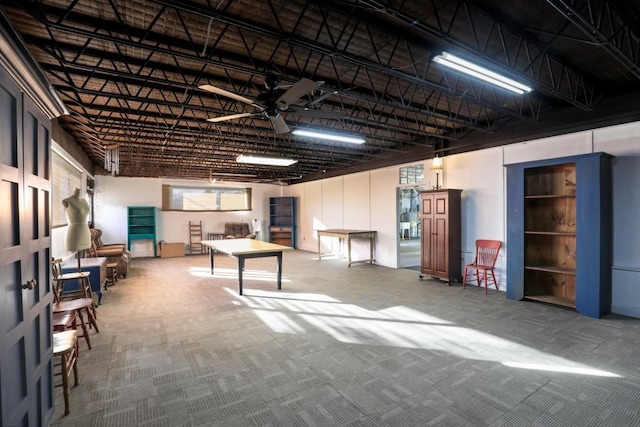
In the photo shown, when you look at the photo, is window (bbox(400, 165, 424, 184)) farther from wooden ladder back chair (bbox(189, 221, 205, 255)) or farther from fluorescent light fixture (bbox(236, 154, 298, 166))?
wooden ladder back chair (bbox(189, 221, 205, 255))

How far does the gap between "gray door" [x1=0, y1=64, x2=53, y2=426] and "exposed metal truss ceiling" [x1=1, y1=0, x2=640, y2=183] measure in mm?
1327

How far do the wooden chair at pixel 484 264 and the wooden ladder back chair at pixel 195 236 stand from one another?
9437 millimetres

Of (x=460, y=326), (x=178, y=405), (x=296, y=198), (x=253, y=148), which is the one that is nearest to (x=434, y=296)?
(x=460, y=326)

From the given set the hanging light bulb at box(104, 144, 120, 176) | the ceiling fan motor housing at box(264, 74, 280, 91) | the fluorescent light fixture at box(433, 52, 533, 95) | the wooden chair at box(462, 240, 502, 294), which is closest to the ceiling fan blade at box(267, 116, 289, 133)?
the ceiling fan motor housing at box(264, 74, 280, 91)

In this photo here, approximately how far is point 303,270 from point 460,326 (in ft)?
15.3

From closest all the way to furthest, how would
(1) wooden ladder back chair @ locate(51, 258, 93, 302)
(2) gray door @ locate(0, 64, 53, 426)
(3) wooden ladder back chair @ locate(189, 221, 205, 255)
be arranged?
(2) gray door @ locate(0, 64, 53, 426) → (1) wooden ladder back chair @ locate(51, 258, 93, 302) → (3) wooden ladder back chair @ locate(189, 221, 205, 255)

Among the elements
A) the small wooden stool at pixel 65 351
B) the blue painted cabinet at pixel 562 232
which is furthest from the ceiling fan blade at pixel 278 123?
the blue painted cabinet at pixel 562 232

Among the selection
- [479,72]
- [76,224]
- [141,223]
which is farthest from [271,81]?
[141,223]

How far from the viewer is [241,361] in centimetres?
312

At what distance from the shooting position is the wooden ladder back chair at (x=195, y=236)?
11.8 metres

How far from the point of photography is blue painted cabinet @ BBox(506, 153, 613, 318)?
4.29 meters

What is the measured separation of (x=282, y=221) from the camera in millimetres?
13516

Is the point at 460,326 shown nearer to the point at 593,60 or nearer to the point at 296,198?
the point at 593,60

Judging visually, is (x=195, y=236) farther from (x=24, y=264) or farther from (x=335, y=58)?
(x=24, y=264)
